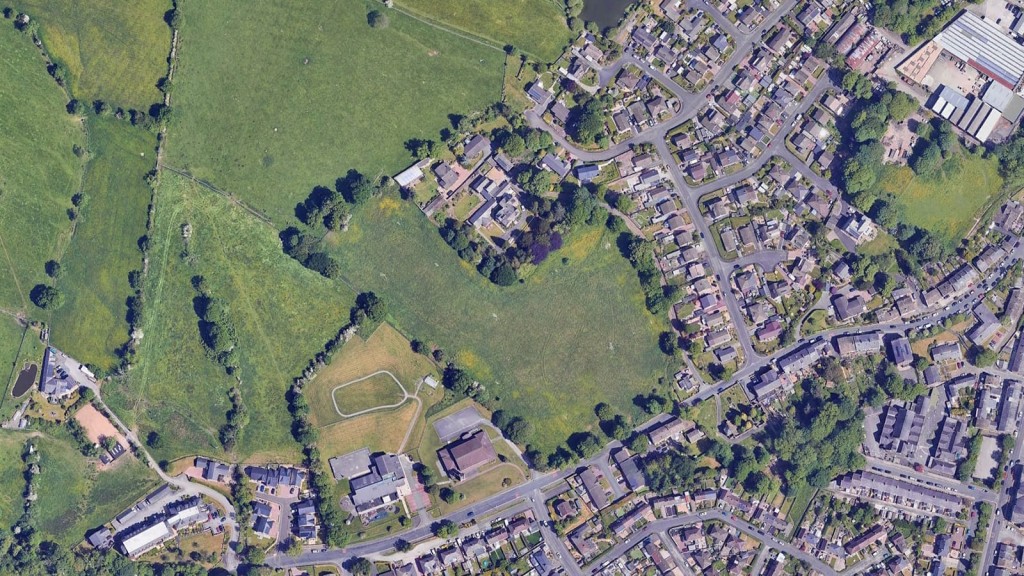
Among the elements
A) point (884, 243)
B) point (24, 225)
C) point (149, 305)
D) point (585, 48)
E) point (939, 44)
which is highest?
point (24, 225)

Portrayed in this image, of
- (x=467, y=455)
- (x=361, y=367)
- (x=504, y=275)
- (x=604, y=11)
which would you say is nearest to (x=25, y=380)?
(x=361, y=367)

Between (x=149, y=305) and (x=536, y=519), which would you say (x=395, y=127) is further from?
(x=536, y=519)

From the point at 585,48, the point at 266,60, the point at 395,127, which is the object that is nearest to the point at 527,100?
the point at 585,48

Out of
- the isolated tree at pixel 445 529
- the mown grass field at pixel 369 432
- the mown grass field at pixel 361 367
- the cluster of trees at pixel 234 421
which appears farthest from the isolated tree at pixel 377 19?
the isolated tree at pixel 445 529

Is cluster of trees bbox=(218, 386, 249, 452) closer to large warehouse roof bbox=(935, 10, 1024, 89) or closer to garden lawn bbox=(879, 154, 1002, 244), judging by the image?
garden lawn bbox=(879, 154, 1002, 244)

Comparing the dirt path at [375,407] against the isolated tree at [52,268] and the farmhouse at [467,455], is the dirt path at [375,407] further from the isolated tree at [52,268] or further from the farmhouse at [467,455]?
the isolated tree at [52,268]

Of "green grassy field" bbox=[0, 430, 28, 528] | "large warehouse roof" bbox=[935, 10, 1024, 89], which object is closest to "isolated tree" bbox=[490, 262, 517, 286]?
"green grassy field" bbox=[0, 430, 28, 528]
